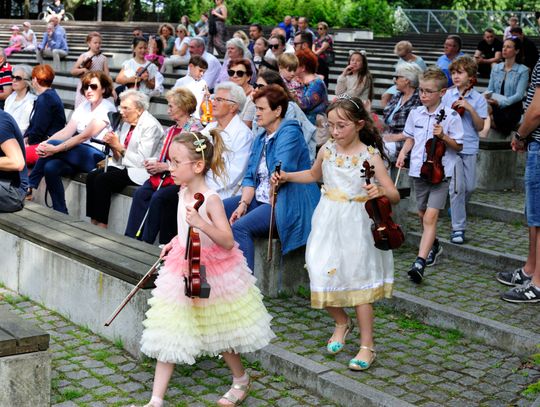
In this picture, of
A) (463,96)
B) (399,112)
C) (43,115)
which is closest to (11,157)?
(43,115)

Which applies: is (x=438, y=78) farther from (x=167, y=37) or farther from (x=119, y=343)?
(x=167, y=37)

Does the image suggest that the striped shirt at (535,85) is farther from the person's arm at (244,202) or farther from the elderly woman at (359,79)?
the elderly woman at (359,79)

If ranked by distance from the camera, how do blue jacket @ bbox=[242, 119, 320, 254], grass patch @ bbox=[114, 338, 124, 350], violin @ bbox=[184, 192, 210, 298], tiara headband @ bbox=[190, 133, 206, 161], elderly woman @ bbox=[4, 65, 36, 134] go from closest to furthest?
violin @ bbox=[184, 192, 210, 298], tiara headband @ bbox=[190, 133, 206, 161], grass patch @ bbox=[114, 338, 124, 350], blue jacket @ bbox=[242, 119, 320, 254], elderly woman @ bbox=[4, 65, 36, 134]

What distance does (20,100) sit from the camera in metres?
11.2

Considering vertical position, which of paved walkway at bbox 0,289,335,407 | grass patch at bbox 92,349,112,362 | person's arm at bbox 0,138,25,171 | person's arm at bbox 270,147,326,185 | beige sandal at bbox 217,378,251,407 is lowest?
grass patch at bbox 92,349,112,362

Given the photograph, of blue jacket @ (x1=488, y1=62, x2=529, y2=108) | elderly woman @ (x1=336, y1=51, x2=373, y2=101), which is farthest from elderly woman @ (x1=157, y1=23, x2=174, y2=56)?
blue jacket @ (x1=488, y1=62, x2=529, y2=108)

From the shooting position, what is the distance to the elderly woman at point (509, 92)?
1140 centimetres

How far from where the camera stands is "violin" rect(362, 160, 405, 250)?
5375mm

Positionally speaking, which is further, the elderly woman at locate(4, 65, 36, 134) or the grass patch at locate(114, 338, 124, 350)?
the elderly woman at locate(4, 65, 36, 134)

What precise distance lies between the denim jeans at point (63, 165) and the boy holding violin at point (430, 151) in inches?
142

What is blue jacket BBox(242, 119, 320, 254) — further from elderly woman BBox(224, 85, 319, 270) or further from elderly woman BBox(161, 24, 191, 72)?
elderly woman BBox(161, 24, 191, 72)

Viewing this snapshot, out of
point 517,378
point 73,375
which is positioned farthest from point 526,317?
point 73,375

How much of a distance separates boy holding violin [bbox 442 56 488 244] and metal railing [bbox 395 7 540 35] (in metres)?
31.0

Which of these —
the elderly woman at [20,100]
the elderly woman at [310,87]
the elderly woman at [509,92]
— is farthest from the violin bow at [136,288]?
the elderly woman at [509,92]
